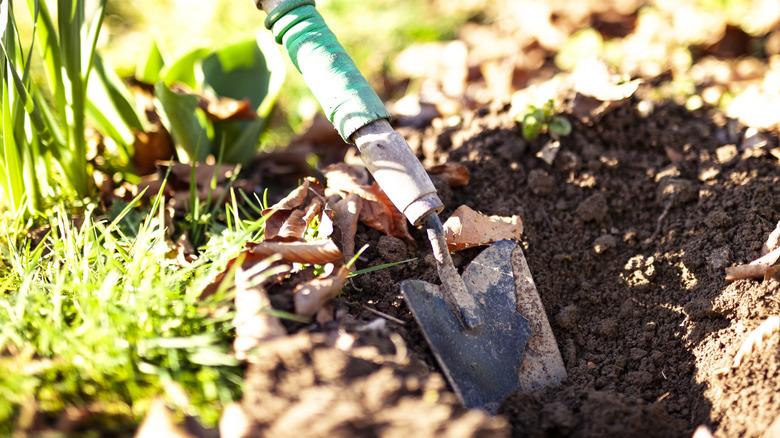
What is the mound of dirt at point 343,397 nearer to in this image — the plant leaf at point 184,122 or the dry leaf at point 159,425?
the dry leaf at point 159,425

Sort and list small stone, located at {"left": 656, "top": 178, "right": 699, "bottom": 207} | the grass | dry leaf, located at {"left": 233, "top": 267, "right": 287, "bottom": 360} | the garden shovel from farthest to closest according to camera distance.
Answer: small stone, located at {"left": 656, "top": 178, "right": 699, "bottom": 207}
the garden shovel
dry leaf, located at {"left": 233, "top": 267, "right": 287, "bottom": 360}
the grass

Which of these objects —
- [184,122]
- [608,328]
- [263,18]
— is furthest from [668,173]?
[263,18]

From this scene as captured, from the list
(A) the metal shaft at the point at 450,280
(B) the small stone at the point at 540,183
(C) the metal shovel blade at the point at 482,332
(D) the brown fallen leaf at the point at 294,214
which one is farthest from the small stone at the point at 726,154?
(D) the brown fallen leaf at the point at 294,214

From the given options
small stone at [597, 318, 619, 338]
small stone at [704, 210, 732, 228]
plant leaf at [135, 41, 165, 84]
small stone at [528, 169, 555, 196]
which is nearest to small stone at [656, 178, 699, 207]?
small stone at [704, 210, 732, 228]

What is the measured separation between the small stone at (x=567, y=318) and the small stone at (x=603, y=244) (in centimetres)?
24

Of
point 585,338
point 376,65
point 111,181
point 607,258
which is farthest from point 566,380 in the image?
point 376,65

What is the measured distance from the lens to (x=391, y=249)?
6.25ft

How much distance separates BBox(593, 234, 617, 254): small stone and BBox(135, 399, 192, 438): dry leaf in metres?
1.26

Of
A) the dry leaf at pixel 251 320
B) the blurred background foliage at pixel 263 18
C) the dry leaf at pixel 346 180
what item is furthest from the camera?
the blurred background foliage at pixel 263 18

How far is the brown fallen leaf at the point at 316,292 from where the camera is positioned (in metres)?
1.56

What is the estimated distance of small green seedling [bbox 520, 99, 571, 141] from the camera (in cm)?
226

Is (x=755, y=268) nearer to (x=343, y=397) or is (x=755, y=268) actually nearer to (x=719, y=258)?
(x=719, y=258)

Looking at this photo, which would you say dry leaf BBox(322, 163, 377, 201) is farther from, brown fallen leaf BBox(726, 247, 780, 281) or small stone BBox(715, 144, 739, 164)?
small stone BBox(715, 144, 739, 164)

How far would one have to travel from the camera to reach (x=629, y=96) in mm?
2258
